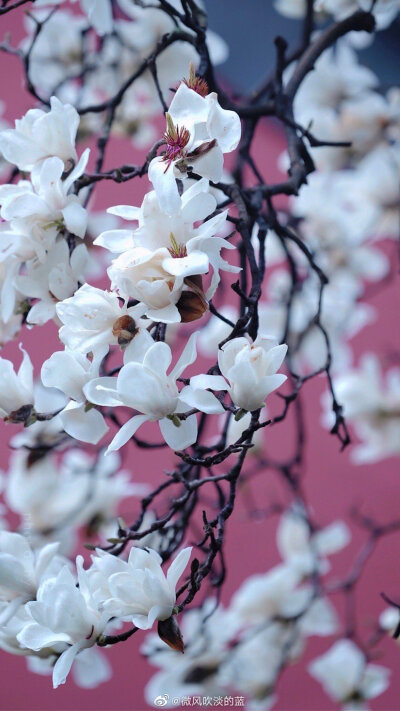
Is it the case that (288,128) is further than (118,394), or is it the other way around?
(288,128)

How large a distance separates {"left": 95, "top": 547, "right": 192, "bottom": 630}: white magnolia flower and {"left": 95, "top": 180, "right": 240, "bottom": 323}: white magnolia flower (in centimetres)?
12

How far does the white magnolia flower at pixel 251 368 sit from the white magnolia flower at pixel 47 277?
0.10 metres

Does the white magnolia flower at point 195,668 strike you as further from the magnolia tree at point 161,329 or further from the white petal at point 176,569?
the white petal at point 176,569

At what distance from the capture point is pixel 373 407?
34.3 inches

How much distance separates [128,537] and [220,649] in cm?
45

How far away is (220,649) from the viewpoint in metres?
0.77

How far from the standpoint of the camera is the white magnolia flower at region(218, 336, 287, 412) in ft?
1.08

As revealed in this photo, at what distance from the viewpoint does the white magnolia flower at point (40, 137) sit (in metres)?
0.38

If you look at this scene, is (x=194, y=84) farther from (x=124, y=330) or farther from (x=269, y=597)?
(x=269, y=597)

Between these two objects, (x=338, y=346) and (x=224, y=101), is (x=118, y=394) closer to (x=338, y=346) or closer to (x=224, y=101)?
(x=224, y=101)

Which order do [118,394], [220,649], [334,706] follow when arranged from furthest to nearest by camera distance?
[334,706], [220,649], [118,394]

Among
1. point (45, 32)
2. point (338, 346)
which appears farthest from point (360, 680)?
point (45, 32)

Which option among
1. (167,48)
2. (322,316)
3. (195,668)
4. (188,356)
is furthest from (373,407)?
(188,356)

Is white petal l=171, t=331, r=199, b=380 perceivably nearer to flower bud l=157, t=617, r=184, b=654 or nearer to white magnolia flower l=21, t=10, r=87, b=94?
flower bud l=157, t=617, r=184, b=654
